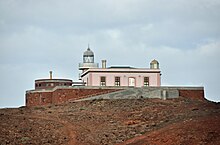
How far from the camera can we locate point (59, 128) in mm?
37438

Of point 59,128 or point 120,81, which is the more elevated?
point 120,81

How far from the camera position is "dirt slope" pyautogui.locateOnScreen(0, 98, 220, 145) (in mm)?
31938

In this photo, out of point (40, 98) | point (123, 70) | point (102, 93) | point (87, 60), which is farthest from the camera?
point (87, 60)

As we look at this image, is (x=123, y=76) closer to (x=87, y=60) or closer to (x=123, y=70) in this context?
(x=123, y=70)

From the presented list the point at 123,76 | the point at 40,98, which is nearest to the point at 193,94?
the point at 123,76

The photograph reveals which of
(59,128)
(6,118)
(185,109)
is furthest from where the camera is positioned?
(185,109)

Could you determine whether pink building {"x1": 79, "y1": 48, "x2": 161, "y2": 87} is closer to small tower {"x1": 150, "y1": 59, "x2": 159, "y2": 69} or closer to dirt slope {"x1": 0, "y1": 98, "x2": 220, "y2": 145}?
small tower {"x1": 150, "y1": 59, "x2": 159, "y2": 69}

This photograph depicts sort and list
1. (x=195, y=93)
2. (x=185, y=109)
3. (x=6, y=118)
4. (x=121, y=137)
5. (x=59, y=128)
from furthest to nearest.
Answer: (x=195, y=93) < (x=185, y=109) < (x=6, y=118) < (x=59, y=128) < (x=121, y=137)

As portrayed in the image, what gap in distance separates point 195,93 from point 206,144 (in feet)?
94.7

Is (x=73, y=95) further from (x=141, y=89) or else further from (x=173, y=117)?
(x=173, y=117)

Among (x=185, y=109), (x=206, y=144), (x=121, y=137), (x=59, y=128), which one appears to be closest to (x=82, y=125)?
(x=59, y=128)

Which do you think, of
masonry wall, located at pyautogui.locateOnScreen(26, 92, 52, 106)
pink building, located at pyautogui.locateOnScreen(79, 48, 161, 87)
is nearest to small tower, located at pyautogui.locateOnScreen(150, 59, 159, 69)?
pink building, located at pyautogui.locateOnScreen(79, 48, 161, 87)

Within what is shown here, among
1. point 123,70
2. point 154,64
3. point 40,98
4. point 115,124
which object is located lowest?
point 115,124

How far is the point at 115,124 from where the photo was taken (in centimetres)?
3962
